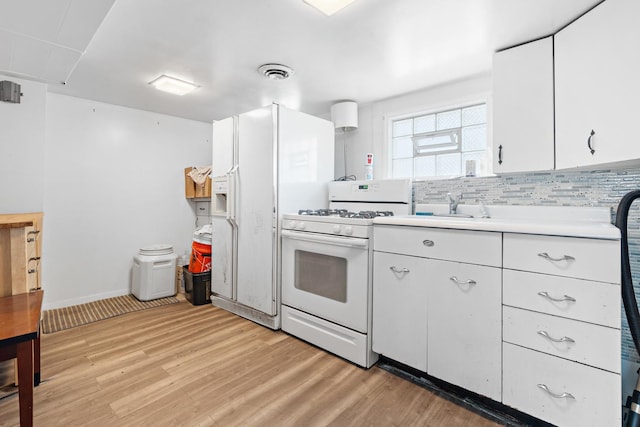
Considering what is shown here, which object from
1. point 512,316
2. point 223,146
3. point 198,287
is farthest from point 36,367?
point 512,316

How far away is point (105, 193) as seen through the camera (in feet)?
11.3

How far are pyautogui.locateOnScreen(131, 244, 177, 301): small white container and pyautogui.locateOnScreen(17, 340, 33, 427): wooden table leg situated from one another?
220 centimetres

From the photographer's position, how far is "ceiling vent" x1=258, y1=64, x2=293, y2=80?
2393 millimetres

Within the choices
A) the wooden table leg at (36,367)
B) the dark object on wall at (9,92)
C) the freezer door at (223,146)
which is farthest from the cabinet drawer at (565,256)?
the dark object on wall at (9,92)

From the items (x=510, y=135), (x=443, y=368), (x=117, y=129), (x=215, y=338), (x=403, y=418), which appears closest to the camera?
(x=403, y=418)

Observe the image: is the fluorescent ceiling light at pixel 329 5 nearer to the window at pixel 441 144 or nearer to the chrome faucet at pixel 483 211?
the window at pixel 441 144

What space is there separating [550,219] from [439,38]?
1.39 m

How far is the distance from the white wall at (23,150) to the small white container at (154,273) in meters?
1.06

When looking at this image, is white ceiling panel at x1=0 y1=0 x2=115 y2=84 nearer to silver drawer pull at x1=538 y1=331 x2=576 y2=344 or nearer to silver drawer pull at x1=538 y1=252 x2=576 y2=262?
silver drawer pull at x1=538 y1=252 x2=576 y2=262

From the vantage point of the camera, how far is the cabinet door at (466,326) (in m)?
1.53

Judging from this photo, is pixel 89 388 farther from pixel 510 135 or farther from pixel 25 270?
pixel 510 135

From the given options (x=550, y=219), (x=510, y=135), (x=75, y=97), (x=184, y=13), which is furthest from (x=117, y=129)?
(x=550, y=219)

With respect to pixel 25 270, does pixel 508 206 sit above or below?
above

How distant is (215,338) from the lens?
7.98 ft
